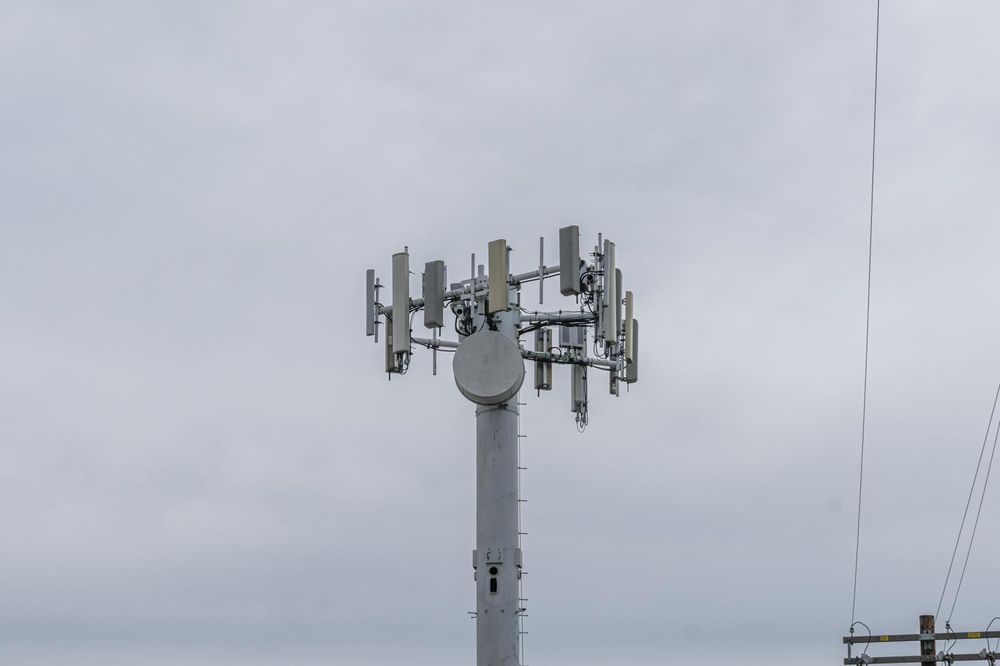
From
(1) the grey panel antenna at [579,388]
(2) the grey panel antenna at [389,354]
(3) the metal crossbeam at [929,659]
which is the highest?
(2) the grey panel antenna at [389,354]

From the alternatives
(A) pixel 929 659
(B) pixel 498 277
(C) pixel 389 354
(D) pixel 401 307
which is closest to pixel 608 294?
(B) pixel 498 277

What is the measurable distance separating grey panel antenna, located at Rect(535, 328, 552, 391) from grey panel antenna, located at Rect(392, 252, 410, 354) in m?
3.48

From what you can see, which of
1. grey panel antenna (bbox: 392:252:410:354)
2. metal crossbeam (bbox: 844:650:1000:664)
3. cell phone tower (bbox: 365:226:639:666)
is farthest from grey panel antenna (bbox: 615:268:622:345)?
metal crossbeam (bbox: 844:650:1000:664)

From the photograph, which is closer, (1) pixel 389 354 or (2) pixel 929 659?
(1) pixel 389 354

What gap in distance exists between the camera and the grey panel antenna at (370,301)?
43.0m

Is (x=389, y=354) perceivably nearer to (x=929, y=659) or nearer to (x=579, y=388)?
(x=579, y=388)

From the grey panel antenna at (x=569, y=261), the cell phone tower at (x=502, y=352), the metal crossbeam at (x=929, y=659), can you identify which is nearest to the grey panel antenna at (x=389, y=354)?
the cell phone tower at (x=502, y=352)

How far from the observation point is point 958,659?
164 feet

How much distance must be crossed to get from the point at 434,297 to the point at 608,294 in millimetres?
4534

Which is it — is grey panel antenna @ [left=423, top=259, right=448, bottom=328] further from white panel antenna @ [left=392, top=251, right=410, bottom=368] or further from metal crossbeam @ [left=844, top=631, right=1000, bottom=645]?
metal crossbeam @ [left=844, top=631, right=1000, bottom=645]

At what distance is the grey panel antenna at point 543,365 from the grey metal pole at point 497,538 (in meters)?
1.63

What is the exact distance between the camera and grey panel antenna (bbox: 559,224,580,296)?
3847 cm

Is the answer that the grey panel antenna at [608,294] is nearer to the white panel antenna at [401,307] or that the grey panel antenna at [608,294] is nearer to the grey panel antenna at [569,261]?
the grey panel antenna at [569,261]

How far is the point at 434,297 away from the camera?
1598 inches
